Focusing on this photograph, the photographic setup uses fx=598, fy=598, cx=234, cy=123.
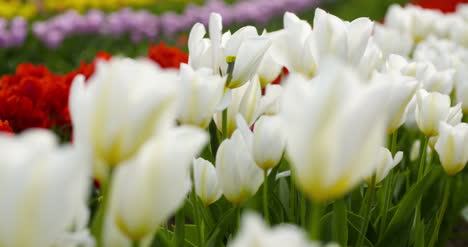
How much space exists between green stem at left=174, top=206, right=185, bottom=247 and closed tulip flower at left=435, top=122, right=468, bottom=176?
1.79ft

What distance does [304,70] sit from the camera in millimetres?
1158

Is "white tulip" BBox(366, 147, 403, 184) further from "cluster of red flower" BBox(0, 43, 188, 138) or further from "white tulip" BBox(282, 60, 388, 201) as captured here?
"cluster of red flower" BBox(0, 43, 188, 138)

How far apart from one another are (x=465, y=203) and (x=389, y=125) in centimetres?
93

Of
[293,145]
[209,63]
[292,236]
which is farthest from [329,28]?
[292,236]

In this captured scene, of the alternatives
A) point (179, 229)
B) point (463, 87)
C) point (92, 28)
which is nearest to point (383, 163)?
point (179, 229)

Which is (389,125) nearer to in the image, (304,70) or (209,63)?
(304,70)

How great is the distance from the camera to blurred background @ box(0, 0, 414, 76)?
540 centimetres

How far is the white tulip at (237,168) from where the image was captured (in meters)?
1.02

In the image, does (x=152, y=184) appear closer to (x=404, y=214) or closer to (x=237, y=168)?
(x=237, y=168)

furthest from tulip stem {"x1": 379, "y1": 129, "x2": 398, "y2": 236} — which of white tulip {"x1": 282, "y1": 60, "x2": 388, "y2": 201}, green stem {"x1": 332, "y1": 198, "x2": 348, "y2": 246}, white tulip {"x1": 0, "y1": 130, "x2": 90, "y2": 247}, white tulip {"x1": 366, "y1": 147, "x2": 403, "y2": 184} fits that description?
white tulip {"x1": 0, "y1": 130, "x2": 90, "y2": 247}

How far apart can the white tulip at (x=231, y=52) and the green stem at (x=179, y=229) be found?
11.0 inches

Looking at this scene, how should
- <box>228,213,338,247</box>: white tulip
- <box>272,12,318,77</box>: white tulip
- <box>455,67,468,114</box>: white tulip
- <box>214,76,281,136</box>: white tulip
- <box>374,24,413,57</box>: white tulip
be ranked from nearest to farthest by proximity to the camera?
<box>228,213,338,247</box>: white tulip, <box>272,12,318,77</box>: white tulip, <box>214,76,281,136</box>: white tulip, <box>455,67,468,114</box>: white tulip, <box>374,24,413,57</box>: white tulip

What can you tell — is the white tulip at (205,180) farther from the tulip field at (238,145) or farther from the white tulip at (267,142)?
the white tulip at (267,142)

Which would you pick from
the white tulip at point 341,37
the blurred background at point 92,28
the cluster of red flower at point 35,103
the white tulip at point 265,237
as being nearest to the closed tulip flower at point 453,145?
the white tulip at point 341,37
